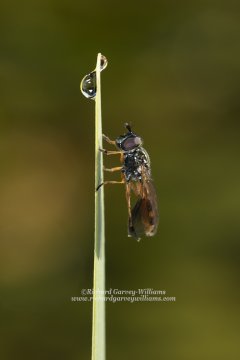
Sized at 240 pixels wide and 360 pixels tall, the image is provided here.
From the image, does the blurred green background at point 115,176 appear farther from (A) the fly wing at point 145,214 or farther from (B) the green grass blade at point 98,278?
(B) the green grass blade at point 98,278

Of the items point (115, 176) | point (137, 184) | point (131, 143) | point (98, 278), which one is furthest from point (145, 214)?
point (98, 278)

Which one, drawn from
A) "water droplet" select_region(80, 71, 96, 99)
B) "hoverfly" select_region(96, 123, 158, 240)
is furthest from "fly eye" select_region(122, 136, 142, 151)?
"water droplet" select_region(80, 71, 96, 99)

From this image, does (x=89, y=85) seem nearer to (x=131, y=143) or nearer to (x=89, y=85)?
(x=89, y=85)

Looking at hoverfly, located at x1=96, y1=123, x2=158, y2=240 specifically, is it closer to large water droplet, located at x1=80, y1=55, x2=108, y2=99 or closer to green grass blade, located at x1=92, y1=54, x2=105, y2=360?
large water droplet, located at x1=80, y1=55, x2=108, y2=99

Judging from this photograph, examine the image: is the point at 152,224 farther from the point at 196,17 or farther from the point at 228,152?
the point at 196,17

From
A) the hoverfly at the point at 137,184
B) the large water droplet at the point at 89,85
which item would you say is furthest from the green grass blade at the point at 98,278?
the hoverfly at the point at 137,184
